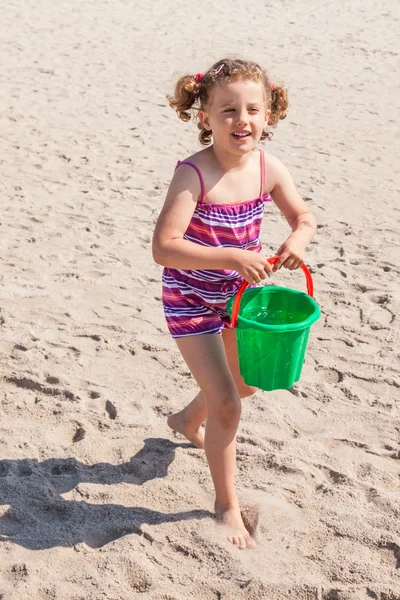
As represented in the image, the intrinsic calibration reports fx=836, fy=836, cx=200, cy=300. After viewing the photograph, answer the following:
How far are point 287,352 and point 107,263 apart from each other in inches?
102

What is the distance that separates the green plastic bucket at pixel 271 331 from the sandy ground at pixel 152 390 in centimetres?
60

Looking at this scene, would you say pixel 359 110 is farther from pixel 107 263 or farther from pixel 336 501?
pixel 336 501

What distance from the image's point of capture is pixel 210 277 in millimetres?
2701

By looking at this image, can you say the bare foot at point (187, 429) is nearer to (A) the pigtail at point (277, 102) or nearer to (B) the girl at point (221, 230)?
(B) the girl at point (221, 230)

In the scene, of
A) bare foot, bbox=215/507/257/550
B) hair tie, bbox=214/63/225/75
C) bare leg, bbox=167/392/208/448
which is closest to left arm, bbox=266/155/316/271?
hair tie, bbox=214/63/225/75

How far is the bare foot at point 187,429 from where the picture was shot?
325 centimetres

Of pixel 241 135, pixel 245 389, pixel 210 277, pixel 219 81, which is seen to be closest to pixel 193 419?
pixel 245 389

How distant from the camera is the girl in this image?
8.36 feet

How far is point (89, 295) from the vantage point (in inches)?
180

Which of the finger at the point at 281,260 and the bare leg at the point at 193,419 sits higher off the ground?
the finger at the point at 281,260

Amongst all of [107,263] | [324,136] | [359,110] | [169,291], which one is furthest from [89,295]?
[359,110]

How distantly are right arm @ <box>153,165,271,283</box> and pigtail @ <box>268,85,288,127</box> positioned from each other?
0.42m

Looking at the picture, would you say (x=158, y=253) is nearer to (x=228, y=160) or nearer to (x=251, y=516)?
(x=228, y=160)

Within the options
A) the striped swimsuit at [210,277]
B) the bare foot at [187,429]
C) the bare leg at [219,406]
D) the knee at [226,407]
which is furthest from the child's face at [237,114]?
the bare foot at [187,429]
